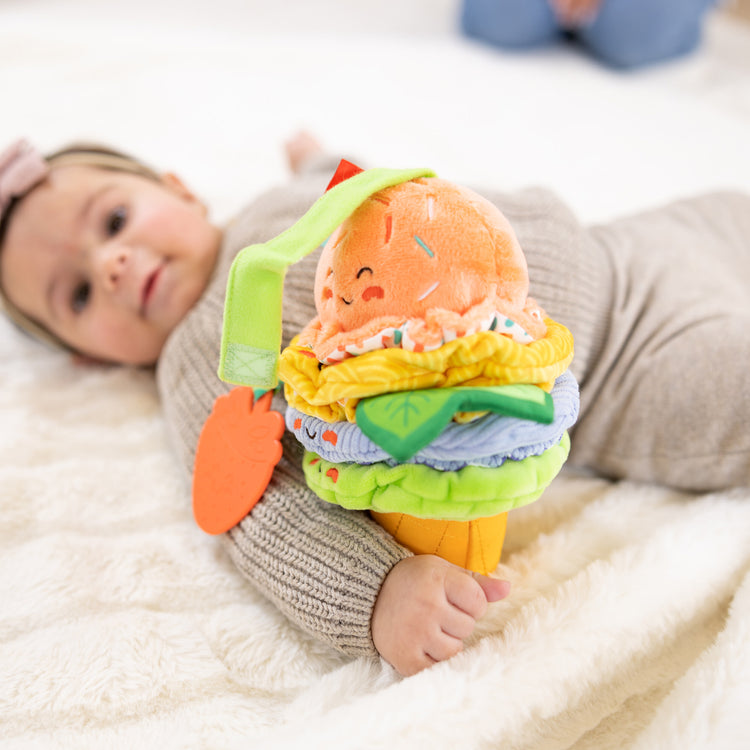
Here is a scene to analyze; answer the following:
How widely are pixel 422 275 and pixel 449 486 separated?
162 millimetres

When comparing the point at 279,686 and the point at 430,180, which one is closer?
the point at 430,180

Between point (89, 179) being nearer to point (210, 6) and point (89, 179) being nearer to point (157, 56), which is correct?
point (157, 56)

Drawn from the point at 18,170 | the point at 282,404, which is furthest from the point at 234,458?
the point at 18,170

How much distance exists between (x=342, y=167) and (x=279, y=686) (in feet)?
1.64

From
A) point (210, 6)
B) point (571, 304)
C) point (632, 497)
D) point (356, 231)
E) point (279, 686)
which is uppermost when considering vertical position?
point (210, 6)

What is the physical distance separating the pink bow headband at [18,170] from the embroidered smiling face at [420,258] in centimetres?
77

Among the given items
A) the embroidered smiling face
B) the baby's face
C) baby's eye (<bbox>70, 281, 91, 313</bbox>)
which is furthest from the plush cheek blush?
baby's eye (<bbox>70, 281, 91, 313</bbox>)

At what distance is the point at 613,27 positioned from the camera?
1.75 m

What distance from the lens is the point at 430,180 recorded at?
0.56 meters

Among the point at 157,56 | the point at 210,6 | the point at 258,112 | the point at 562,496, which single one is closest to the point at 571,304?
the point at 562,496

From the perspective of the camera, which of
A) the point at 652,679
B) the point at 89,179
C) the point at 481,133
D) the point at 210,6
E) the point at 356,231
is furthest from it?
the point at 210,6

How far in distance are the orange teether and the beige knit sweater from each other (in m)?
0.02

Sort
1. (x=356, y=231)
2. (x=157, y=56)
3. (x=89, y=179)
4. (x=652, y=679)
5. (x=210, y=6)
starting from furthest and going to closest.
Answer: (x=210, y=6) < (x=157, y=56) < (x=89, y=179) < (x=652, y=679) < (x=356, y=231)

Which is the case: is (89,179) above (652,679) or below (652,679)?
above
